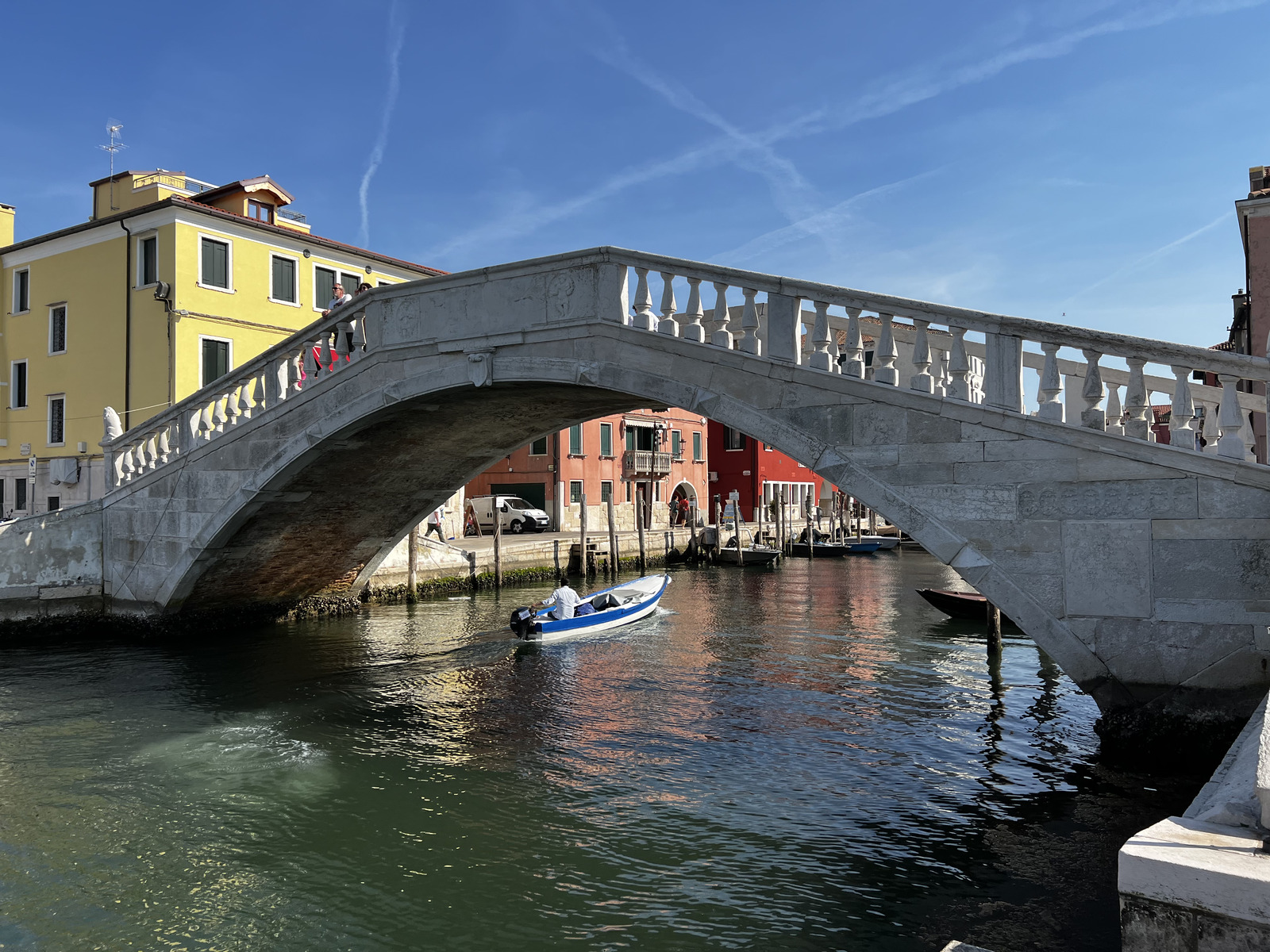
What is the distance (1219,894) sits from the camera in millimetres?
2508

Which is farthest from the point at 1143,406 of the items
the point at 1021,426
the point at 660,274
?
the point at 660,274

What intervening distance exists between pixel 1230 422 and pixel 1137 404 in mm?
516

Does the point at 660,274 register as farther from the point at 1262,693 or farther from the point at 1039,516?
the point at 1262,693

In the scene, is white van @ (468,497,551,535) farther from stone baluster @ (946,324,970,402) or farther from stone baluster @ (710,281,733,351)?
stone baluster @ (946,324,970,402)

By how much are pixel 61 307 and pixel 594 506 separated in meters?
15.0

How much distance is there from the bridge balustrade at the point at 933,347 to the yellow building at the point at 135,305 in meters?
9.62

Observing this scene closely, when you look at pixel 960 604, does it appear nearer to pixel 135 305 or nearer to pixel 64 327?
pixel 135 305

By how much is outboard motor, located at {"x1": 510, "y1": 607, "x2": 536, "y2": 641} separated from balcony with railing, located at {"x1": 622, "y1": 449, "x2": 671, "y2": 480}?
1737cm

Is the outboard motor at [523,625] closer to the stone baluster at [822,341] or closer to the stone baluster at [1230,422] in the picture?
the stone baluster at [822,341]

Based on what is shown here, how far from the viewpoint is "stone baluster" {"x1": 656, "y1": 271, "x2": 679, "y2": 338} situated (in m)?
7.88

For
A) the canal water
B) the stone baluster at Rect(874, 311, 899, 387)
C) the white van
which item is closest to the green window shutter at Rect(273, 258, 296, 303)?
the white van

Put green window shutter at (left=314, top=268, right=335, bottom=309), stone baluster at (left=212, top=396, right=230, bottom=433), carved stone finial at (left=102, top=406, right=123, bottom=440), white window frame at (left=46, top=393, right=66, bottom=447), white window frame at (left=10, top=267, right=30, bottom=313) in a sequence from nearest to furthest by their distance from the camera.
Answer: stone baluster at (left=212, top=396, right=230, bottom=433)
carved stone finial at (left=102, top=406, right=123, bottom=440)
white window frame at (left=46, top=393, right=66, bottom=447)
white window frame at (left=10, top=267, right=30, bottom=313)
green window shutter at (left=314, top=268, right=335, bottom=309)

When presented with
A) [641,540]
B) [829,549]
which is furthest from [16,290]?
[829,549]

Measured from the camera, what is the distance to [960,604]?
14.8m
